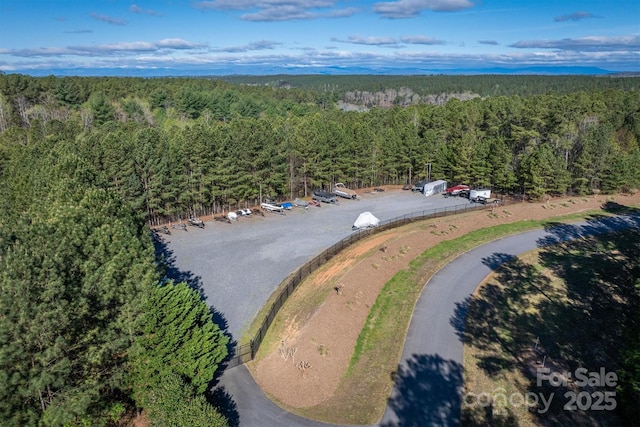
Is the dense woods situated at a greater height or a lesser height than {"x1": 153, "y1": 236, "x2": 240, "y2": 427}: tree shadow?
greater

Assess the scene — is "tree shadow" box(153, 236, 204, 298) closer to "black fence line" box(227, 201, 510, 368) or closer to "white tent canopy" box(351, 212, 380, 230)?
"black fence line" box(227, 201, 510, 368)

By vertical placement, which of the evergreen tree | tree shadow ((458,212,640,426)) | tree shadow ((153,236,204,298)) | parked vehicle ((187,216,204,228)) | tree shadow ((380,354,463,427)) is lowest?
tree shadow ((458,212,640,426))

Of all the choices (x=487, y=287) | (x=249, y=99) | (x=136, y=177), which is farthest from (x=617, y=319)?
(x=249, y=99)

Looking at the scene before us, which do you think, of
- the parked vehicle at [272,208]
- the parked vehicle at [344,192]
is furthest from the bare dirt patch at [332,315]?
the parked vehicle at [272,208]

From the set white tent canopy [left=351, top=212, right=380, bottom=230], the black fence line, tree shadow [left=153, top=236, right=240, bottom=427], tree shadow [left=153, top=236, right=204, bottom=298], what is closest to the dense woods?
tree shadow [left=153, top=236, right=240, bottom=427]

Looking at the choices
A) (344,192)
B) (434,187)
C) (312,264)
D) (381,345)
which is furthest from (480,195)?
(381,345)

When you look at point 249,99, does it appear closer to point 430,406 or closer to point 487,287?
point 487,287

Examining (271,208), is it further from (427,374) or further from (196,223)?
(427,374)
